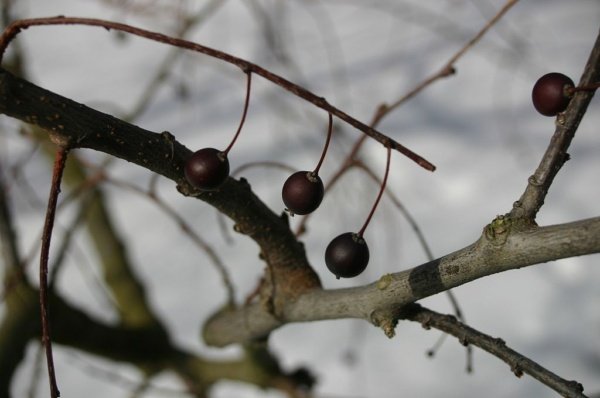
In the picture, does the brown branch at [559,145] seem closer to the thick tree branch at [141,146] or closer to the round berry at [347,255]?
the round berry at [347,255]

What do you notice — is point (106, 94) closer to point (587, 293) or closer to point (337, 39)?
point (337, 39)

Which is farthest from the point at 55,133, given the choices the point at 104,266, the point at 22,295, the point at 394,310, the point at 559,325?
the point at 559,325

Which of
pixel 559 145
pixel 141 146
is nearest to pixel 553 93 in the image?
pixel 559 145

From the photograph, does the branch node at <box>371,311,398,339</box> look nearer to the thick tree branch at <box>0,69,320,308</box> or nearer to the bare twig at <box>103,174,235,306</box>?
the thick tree branch at <box>0,69,320,308</box>

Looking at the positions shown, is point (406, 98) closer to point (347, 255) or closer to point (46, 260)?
point (347, 255)

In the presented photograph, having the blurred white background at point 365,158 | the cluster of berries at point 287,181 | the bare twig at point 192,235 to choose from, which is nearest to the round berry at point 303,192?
the cluster of berries at point 287,181
